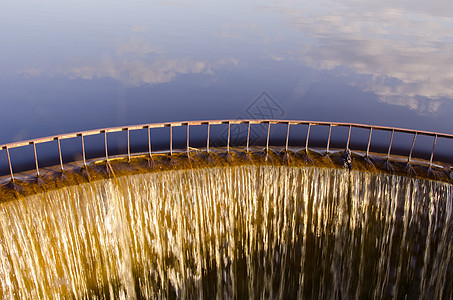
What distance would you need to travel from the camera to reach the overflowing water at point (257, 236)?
9312mm

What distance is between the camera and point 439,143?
13406mm

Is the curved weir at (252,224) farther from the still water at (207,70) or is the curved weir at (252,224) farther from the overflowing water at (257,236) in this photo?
the still water at (207,70)

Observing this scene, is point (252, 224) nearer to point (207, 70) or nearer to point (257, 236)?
point (257, 236)

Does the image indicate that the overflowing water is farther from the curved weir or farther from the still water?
the still water

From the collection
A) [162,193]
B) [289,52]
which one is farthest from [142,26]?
[162,193]

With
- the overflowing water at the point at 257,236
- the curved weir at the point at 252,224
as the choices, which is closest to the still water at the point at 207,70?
the curved weir at the point at 252,224

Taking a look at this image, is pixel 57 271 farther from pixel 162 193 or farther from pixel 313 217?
pixel 313 217

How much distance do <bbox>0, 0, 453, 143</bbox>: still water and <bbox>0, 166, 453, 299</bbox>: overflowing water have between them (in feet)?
17.8

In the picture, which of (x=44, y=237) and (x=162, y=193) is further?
(x=162, y=193)

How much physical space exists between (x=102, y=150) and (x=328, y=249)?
7271mm

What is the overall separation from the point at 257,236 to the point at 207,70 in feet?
37.5

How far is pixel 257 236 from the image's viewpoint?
10.6 meters

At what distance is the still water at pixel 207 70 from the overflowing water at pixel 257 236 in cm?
542

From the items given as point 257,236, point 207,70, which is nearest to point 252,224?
point 257,236
